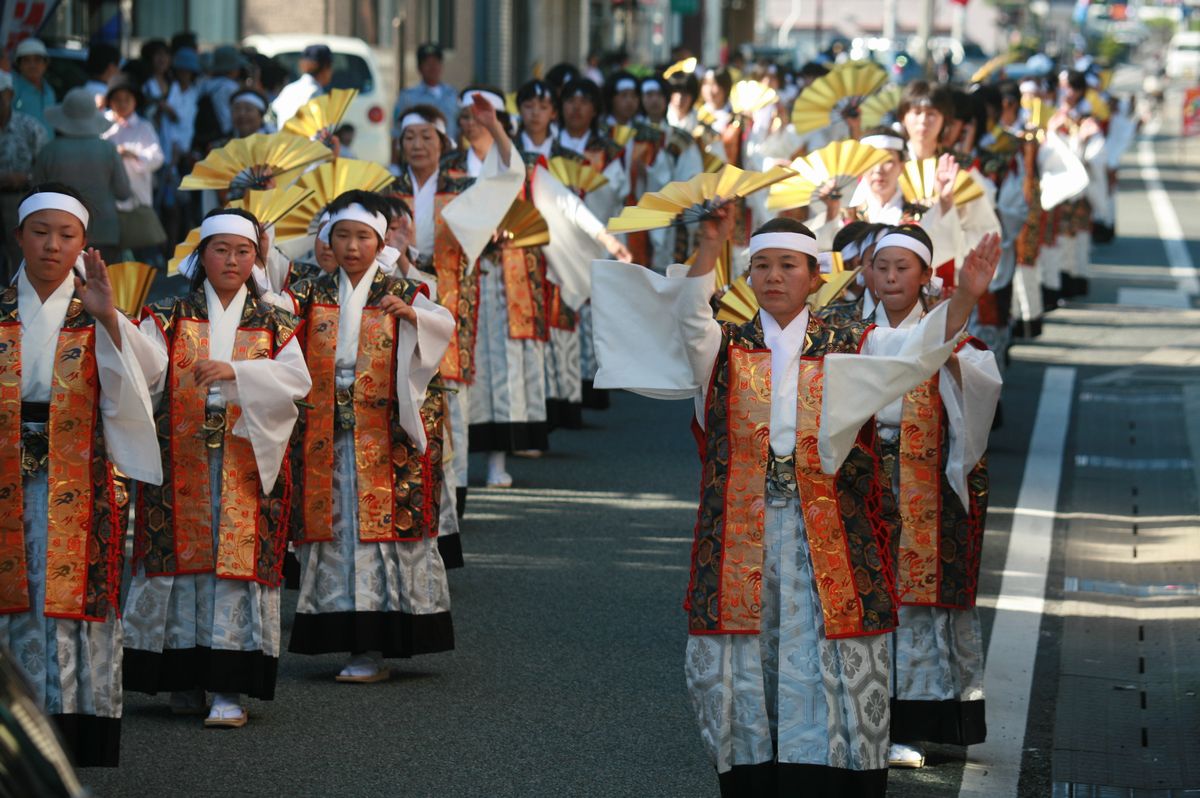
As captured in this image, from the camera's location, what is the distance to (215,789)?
18.1 feet

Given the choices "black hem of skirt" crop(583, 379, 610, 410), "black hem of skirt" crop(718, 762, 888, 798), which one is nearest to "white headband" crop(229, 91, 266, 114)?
"black hem of skirt" crop(583, 379, 610, 410)

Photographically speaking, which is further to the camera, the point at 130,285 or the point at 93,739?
the point at 130,285

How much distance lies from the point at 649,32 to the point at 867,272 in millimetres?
48936

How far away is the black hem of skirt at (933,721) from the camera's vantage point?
5.70 m

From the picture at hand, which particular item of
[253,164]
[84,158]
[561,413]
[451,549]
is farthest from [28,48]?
[451,549]

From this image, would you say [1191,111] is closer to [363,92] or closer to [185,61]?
[363,92]

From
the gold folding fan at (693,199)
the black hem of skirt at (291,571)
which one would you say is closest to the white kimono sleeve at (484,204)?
the black hem of skirt at (291,571)

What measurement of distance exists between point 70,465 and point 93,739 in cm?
71

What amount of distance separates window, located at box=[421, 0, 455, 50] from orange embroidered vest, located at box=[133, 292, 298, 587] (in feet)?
84.0

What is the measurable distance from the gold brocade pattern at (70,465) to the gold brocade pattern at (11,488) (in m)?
0.07

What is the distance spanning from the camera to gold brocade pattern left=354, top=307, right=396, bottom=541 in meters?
6.46

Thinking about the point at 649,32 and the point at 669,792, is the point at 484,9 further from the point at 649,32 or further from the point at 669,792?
the point at 669,792

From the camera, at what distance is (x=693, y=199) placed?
508cm

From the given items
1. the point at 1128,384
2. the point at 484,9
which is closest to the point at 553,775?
the point at 1128,384
